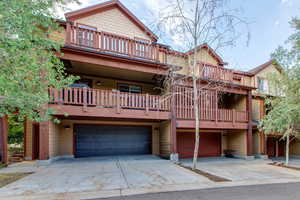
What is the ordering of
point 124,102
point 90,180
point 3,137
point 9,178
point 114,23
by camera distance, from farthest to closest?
point 114,23, point 124,102, point 3,137, point 9,178, point 90,180

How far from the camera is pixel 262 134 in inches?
495

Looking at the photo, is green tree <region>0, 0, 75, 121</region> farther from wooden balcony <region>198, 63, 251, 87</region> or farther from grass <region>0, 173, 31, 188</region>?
wooden balcony <region>198, 63, 251, 87</region>

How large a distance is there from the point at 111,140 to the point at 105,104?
3.19 m

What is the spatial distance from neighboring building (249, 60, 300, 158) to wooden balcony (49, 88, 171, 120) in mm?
8148

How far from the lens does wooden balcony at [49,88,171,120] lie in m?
7.59

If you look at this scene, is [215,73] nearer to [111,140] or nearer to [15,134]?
[111,140]

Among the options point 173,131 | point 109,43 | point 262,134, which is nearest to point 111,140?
point 173,131

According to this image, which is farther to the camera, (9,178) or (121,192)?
(9,178)

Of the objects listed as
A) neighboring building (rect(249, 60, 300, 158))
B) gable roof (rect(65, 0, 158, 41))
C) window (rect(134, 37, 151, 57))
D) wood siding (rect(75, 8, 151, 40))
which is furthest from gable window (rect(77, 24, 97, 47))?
neighboring building (rect(249, 60, 300, 158))

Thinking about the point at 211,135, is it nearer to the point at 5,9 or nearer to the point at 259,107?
the point at 259,107

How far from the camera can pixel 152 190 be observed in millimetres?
4762

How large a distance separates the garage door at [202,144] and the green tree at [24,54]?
8843 millimetres

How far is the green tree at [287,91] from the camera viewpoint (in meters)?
8.92

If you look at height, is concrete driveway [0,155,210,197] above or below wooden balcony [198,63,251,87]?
below
